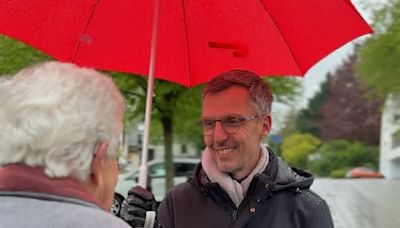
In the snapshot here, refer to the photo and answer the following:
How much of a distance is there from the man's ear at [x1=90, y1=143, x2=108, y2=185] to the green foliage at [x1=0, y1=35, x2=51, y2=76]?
745cm

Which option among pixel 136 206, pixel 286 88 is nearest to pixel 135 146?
pixel 286 88

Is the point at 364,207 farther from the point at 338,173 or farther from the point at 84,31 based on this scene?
the point at 338,173

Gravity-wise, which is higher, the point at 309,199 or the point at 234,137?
the point at 234,137

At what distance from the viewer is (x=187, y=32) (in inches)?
112

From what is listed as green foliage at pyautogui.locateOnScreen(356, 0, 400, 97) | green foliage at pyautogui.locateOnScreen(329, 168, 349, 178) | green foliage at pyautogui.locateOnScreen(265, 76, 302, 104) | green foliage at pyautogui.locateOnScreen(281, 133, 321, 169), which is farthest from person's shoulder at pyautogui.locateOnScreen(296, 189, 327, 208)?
green foliage at pyautogui.locateOnScreen(281, 133, 321, 169)

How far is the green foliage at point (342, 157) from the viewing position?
53.4 metres

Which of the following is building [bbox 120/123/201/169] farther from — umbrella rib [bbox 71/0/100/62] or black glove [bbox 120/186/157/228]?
umbrella rib [bbox 71/0/100/62]

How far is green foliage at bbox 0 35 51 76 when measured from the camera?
8766 millimetres

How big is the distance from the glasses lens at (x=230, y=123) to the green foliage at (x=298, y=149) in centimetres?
4845

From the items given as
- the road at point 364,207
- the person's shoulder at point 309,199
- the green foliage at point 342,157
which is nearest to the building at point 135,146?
the person's shoulder at point 309,199

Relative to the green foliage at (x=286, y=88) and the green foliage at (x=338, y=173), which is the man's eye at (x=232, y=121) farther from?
the green foliage at (x=338, y=173)

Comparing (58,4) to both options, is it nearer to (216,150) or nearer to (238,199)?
(216,150)

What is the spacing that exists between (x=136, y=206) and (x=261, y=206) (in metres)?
0.52

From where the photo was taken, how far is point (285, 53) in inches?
116
